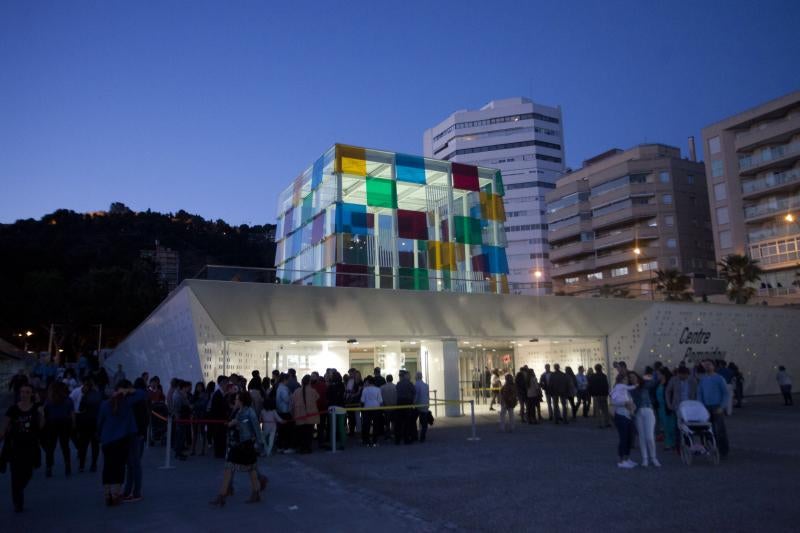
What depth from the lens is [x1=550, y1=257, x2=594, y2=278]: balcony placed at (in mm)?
67169

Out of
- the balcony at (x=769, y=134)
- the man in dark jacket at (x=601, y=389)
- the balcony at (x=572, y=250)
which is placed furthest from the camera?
the balcony at (x=572, y=250)

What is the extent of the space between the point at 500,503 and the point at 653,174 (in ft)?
201

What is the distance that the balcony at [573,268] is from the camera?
67.2 meters

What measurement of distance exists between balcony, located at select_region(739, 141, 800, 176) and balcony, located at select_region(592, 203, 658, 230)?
12281 millimetres

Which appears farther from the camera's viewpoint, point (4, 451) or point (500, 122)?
point (500, 122)

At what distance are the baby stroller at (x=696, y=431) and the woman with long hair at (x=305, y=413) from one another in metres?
6.94

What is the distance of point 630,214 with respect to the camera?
61781 millimetres

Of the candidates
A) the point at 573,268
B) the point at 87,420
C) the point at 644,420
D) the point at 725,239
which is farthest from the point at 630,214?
the point at 87,420

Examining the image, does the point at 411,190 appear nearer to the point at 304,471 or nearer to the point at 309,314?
the point at 309,314

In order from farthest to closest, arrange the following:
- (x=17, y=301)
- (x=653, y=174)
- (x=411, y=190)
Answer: (x=653, y=174) < (x=17, y=301) < (x=411, y=190)

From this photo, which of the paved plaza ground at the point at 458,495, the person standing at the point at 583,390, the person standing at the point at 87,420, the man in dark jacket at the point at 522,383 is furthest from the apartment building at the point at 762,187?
the person standing at the point at 87,420

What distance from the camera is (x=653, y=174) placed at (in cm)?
6191

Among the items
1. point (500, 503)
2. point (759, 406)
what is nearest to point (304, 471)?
point (500, 503)

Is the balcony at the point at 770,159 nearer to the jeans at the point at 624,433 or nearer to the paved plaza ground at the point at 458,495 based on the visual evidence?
the paved plaza ground at the point at 458,495
